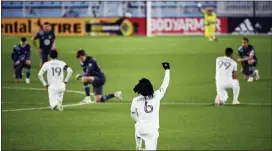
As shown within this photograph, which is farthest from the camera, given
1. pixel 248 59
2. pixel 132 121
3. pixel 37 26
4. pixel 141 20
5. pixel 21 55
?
pixel 37 26

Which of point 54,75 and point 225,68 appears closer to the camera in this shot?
point 54,75

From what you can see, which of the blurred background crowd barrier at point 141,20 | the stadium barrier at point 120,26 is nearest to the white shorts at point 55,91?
the blurred background crowd barrier at point 141,20

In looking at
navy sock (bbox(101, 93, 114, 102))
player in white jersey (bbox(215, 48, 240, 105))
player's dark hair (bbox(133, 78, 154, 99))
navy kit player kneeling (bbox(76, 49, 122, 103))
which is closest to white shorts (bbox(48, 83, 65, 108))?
navy kit player kneeling (bbox(76, 49, 122, 103))

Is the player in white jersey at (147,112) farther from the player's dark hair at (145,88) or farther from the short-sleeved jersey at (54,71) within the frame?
the short-sleeved jersey at (54,71)

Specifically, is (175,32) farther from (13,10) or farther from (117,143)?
(117,143)

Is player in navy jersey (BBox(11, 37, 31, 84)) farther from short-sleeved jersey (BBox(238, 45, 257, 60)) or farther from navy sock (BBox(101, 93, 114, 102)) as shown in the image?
short-sleeved jersey (BBox(238, 45, 257, 60))

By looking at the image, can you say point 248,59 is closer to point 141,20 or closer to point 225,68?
point 225,68

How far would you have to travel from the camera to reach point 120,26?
168ft

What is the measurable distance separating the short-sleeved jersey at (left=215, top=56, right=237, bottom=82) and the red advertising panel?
30.3 m

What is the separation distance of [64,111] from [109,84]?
266 inches

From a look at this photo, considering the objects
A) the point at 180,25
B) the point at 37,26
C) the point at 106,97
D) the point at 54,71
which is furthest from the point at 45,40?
the point at 180,25

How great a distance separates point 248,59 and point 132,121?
29.6 feet

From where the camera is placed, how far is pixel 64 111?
21000mm

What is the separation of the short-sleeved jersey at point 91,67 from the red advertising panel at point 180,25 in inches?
1162
